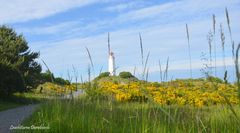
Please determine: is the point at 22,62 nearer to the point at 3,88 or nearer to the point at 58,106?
the point at 3,88

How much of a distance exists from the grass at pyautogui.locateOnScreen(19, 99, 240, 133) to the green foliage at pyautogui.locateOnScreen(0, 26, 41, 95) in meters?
17.0

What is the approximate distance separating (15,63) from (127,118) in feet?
64.4

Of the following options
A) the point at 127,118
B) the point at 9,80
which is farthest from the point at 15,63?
→ the point at 127,118

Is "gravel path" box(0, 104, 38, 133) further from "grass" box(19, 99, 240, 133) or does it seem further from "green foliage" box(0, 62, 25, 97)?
"green foliage" box(0, 62, 25, 97)

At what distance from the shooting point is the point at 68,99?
718 cm

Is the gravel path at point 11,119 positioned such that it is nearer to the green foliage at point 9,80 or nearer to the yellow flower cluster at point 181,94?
the yellow flower cluster at point 181,94

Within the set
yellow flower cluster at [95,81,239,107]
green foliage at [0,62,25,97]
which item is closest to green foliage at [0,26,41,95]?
green foliage at [0,62,25,97]

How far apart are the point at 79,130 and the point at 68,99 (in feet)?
5.67

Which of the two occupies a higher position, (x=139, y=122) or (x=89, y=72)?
(x=89, y=72)

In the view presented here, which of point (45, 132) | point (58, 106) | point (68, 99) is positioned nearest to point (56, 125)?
point (45, 132)

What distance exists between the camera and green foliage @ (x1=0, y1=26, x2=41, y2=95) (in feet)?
78.2

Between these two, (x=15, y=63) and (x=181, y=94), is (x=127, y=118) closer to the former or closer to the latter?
(x=181, y=94)

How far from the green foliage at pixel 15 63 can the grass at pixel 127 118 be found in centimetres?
1698

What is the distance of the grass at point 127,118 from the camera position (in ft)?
13.9
